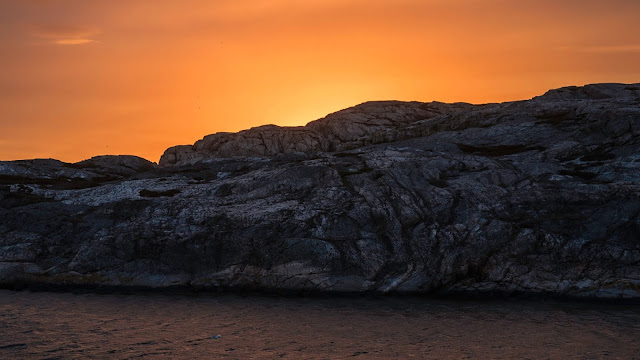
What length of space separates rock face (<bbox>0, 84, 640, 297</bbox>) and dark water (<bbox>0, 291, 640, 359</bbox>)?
319 centimetres

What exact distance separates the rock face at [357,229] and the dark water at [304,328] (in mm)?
3188

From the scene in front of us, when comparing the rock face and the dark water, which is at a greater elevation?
the rock face

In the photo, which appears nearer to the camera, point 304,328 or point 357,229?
point 304,328

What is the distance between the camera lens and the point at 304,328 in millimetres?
33344

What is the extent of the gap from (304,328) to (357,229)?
1684cm

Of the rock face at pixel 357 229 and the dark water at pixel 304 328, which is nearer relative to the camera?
the dark water at pixel 304 328

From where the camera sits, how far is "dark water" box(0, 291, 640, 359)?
27.4m

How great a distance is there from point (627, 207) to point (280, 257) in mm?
29774

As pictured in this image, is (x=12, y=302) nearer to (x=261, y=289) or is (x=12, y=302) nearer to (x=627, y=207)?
(x=261, y=289)

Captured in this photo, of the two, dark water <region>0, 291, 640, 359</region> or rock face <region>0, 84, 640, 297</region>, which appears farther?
rock face <region>0, 84, 640, 297</region>

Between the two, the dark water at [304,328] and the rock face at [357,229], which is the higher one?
the rock face at [357,229]

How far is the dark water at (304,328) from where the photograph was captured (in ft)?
89.8

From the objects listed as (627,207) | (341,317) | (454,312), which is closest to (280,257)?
(341,317)

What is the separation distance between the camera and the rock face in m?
45.4
